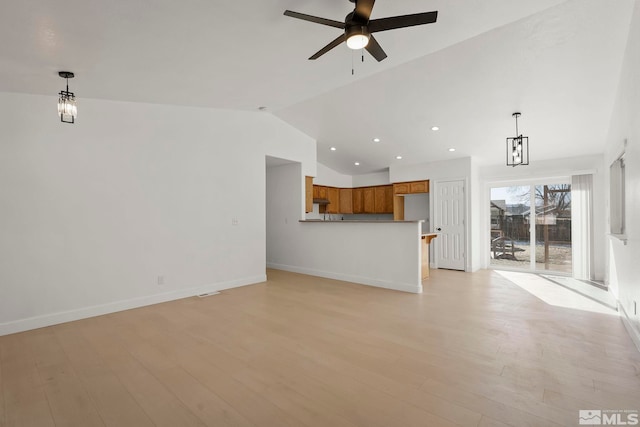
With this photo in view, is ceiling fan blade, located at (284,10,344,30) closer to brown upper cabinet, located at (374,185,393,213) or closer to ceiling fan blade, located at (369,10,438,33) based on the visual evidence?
ceiling fan blade, located at (369,10,438,33)

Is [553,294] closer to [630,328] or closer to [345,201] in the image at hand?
[630,328]

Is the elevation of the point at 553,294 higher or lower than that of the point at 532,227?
lower

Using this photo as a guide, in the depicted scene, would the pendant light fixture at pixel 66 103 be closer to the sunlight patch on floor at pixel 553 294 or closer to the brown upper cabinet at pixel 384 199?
the sunlight patch on floor at pixel 553 294

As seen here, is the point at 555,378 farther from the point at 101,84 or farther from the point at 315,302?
the point at 101,84

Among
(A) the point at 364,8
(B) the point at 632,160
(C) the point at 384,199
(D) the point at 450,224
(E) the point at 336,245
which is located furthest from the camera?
(C) the point at 384,199

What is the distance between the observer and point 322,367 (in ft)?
8.02

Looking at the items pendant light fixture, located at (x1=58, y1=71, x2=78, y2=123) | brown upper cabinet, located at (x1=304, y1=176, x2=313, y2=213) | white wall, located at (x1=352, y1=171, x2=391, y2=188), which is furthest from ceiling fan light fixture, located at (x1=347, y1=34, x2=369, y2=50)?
white wall, located at (x1=352, y1=171, x2=391, y2=188)

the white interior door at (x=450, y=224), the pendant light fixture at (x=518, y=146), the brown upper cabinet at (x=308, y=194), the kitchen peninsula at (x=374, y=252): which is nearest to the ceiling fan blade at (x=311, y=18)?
the kitchen peninsula at (x=374, y=252)

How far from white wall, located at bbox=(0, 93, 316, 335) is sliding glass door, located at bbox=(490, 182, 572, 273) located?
5352 mm

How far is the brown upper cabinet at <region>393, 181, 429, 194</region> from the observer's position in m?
7.39

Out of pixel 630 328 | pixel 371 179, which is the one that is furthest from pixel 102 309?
pixel 371 179

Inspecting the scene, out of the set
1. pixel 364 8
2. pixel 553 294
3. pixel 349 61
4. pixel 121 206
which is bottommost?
pixel 553 294

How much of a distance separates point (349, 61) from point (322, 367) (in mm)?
3064

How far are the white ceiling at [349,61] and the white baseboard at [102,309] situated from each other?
8.12 feet
